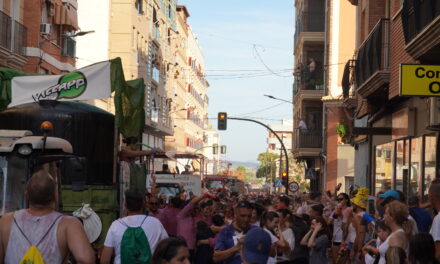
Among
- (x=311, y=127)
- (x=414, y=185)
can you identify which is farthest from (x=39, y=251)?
(x=311, y=127)

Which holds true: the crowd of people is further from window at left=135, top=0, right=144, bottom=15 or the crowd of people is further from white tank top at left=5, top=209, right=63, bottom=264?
window at left=135, top=0, right=144, bottom=15

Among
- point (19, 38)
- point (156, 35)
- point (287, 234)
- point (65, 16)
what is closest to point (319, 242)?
point (287, 234)

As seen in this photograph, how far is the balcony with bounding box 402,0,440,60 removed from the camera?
1347 centimetres

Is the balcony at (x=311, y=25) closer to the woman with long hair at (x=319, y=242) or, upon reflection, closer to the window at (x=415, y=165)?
the window at (x=415, y=165)

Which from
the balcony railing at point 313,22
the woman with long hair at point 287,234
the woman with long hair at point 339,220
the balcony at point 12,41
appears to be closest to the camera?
the woman with long hair at point 287,234

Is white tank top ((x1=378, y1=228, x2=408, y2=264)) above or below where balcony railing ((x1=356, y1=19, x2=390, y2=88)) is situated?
below

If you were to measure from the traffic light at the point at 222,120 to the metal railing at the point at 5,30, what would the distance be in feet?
68.7

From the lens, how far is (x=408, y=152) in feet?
67.3

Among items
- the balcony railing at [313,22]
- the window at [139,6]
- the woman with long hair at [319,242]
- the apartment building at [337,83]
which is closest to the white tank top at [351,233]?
the woman with long hair at [319,242]

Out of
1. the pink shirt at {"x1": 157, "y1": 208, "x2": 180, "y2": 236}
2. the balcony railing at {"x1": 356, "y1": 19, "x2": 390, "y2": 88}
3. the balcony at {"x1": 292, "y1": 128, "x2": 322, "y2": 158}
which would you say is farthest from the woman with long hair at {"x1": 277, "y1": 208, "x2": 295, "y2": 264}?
the balcony at {"x1": 292, "y1": 128, "x2": 322, "y2": 158}

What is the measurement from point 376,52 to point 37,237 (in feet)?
49.0

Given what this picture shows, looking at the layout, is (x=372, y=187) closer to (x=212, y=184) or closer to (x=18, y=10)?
(x=18, y=10)

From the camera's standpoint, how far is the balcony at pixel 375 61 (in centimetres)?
1978

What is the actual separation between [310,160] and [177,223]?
4044 centimetres
